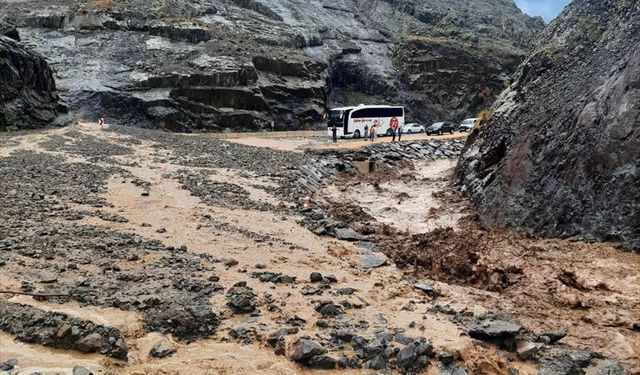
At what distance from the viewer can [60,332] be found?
22.4 feet

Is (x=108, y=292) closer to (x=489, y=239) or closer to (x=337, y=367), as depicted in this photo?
(x=337, y=367)

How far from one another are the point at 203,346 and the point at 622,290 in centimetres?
821

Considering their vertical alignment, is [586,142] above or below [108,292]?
above

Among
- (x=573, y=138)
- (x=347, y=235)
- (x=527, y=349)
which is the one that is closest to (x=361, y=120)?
(x=573, y=138)

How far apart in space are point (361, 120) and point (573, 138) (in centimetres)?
3328

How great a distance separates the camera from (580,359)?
7.70 meters

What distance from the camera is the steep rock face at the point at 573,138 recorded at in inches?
514

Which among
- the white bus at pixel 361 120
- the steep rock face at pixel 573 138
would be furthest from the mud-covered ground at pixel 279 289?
the white bus at pixel 361 120

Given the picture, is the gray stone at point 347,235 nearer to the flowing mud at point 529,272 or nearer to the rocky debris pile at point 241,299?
the flowing mud at point 529,272

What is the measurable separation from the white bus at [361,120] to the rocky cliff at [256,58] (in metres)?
11.0

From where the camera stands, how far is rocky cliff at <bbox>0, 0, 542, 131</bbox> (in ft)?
169

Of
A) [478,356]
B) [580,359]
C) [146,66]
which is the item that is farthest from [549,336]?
[146,66]

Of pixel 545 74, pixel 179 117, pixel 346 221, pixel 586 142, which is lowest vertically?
pixel 179 117

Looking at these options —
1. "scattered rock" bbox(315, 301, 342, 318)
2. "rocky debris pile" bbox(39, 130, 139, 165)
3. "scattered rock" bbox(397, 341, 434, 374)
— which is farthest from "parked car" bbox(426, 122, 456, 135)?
"scattered rock" bbox(397, 341, 434, 374)
